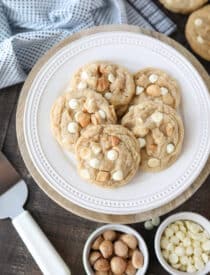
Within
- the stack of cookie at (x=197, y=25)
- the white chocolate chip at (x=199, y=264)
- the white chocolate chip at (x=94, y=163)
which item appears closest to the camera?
the white chocolate chip at (x=94, y=163)

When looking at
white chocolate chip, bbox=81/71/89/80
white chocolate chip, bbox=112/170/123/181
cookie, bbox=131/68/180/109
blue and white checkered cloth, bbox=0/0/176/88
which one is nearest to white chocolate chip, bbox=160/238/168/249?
Result: white chocolate chip, bbox=112/170/123/181

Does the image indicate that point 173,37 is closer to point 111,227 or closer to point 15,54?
point 15,54

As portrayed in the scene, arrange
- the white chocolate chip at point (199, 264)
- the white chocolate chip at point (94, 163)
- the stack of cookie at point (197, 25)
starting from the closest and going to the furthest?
the white chocolate chip at point (94, 163) → the white chocolate chip at point (199, 264) → the stack of cookie at point (197, 25)

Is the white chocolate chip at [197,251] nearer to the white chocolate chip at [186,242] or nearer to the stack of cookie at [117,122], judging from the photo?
the white chocolate chip at [186,242]

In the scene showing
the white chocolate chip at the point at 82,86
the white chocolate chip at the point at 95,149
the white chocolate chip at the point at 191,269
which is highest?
the white chocolate chip at the point at 82,86

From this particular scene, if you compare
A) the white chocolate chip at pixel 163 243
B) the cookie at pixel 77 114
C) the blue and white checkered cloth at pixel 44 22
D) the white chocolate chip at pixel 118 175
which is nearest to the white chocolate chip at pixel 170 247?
the white chocolate chip at pixel 163 243

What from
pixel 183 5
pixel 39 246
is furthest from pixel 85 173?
pixel 183 5

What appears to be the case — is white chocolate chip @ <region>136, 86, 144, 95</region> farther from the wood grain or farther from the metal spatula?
the metal spatula
